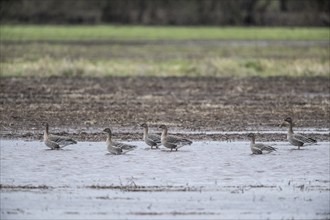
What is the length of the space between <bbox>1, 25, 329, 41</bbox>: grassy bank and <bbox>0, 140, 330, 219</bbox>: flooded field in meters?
41.8

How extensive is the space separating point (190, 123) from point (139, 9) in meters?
65.5

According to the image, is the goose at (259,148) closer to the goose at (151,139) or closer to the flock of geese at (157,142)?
the flock of geese at (157,142)

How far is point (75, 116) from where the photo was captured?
84.1ft

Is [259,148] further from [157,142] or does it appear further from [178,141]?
[157,142]

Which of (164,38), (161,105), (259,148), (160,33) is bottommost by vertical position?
(160,33)

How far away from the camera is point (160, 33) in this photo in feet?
246

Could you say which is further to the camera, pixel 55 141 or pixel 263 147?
pixel 55 141

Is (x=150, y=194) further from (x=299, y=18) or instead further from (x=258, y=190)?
(x=299, y=18)

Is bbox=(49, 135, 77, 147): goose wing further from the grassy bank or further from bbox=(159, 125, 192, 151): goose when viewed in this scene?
the grassy bank

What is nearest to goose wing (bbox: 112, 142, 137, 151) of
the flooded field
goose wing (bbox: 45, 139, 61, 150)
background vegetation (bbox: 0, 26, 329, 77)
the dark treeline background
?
the flooded field

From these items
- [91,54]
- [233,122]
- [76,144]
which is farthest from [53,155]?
[91,54]

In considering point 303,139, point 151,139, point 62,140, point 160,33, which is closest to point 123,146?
point 151,139

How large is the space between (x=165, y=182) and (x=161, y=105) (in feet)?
39.1

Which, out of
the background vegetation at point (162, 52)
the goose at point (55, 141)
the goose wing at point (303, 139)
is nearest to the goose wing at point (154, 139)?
the goose at point (55, 141)
